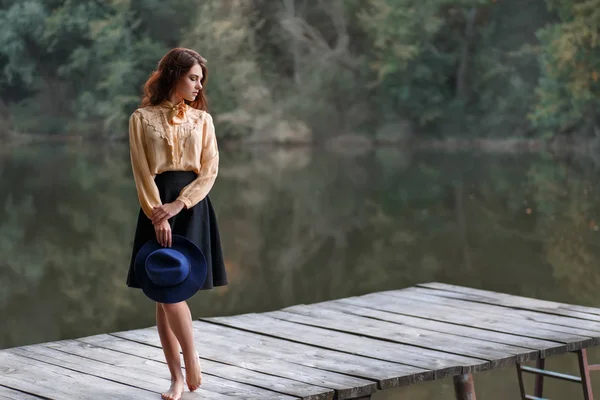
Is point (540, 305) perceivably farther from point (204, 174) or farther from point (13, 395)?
point (13, 395)

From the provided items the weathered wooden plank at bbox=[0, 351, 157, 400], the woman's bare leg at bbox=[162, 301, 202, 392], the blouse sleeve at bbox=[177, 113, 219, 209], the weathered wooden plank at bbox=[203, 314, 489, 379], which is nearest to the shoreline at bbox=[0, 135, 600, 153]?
the weathered wooden plank at bbox=[203, 314, 489, 379]

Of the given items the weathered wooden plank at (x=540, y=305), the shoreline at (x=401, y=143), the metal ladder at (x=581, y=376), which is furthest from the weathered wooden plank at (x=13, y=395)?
the shoreline at (x=401, y=143)

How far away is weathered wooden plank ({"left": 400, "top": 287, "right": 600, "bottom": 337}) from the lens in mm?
5605

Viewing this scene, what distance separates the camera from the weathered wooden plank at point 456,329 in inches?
204

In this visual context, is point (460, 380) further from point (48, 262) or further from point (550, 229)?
point (550, 229)

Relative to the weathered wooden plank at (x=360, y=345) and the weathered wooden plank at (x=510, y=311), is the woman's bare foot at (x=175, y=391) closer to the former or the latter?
the weathered wooden plank at (x=360, y=345)

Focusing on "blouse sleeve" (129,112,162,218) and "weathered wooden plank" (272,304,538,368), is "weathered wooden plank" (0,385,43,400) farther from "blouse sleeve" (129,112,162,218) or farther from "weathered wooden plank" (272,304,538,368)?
"weathered wooden plank" (272,304,538,368)

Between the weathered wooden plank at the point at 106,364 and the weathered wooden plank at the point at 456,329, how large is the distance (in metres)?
1.40

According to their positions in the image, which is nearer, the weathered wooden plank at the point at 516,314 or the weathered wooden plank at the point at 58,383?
the weathered wooden plank at the point at 58,383

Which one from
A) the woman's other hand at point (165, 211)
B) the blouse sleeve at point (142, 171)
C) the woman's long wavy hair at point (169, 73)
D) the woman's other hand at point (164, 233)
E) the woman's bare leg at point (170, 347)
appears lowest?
the woman's bare leg at point (170, 347)

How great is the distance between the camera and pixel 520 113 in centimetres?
3272

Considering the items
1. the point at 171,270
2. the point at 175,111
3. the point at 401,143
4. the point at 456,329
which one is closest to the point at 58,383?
the point at 171,270

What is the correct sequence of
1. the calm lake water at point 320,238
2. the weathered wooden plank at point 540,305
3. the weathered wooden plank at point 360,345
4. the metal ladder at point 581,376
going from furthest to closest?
the calm lake water at point 320,238, the weathered wooden plank at point 540,305, the metal ladder at point 581,376, the weathered wooden plank at point 360,345

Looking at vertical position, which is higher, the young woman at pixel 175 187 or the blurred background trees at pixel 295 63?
the blurred background trees at pixel 295 63
